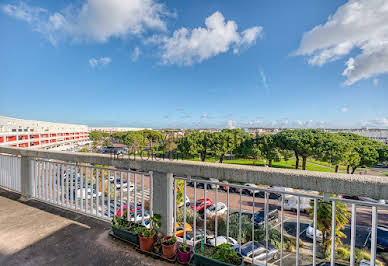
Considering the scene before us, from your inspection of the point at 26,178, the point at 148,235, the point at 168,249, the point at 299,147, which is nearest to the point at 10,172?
the point at 26,178

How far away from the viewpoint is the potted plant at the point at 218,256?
162 centimetres

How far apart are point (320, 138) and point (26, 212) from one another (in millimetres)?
29112

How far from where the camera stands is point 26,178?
3.36m

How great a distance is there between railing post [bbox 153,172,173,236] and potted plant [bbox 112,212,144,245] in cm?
31

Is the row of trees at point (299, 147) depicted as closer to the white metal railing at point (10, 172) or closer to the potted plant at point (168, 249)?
the white metal railing at point (10, 172)

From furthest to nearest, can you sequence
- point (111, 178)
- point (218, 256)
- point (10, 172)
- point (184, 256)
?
point (111, 178) < point (10, 172) < point (184, 256) < point (218, 256)

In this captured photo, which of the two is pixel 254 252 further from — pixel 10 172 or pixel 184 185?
pixel 10 172

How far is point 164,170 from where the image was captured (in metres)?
1.95

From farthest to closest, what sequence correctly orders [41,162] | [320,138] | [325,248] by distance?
[320,138]
[325,248]
[41,162]

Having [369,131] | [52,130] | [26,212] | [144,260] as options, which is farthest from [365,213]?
[369,131]

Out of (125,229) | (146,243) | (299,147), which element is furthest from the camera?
(299,147)

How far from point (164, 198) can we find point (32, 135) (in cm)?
4654

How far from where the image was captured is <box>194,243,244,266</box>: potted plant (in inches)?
63.8

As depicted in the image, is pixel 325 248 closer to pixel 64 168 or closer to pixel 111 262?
pixel 111 262
